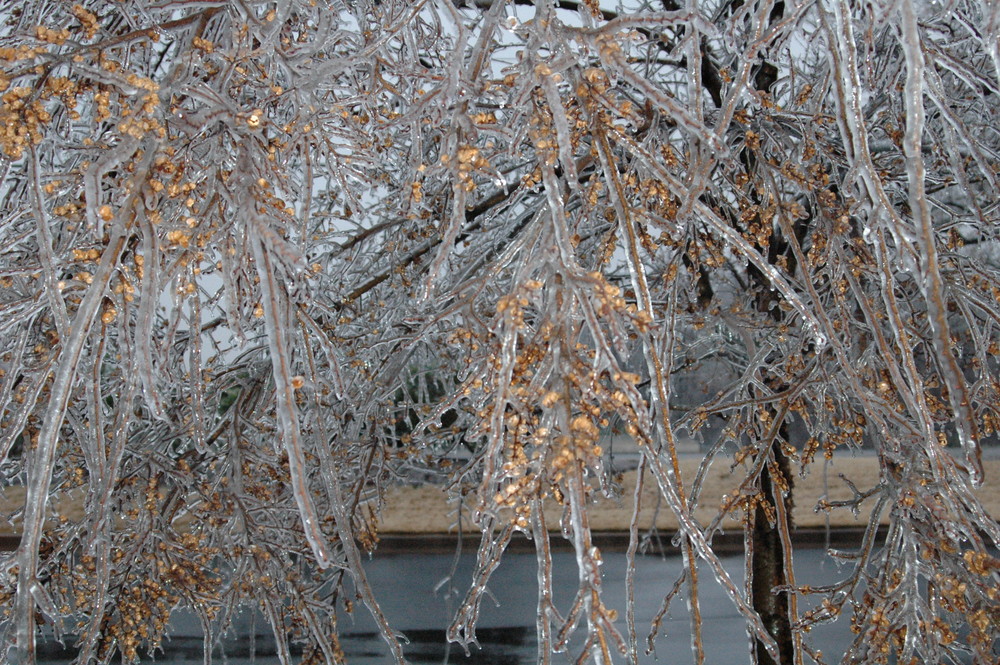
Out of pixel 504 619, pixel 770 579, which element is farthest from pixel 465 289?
pixel 504 619

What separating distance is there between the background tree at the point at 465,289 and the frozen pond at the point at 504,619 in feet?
10.9

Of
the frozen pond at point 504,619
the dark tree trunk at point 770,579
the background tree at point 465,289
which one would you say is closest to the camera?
the background tree at point 465,289

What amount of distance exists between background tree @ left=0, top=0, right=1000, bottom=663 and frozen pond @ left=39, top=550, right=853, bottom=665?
333 cm

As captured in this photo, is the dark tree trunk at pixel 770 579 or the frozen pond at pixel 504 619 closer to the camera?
the dark tree trunk at pixel 770 579

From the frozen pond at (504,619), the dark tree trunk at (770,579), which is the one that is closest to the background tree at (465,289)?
the dark tree trunk at (770,579)

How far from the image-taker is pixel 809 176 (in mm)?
2342

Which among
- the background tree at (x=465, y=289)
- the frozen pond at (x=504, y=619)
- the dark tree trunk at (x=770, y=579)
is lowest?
the frozen pond at (x=504, y=619)

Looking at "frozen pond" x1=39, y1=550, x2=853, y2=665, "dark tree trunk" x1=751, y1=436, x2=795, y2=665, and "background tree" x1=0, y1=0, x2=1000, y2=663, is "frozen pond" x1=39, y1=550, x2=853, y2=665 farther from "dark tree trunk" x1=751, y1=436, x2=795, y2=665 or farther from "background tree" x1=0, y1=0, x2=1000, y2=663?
"background tree" x1=0, y1=0, x2=1000, y2=663

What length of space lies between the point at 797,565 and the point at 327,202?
6283 mm

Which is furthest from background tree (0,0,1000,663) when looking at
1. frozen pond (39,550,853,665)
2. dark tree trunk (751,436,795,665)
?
frozen pond (39,550,853,665)

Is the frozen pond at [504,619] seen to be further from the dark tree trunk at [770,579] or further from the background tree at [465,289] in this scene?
→ the background tree at [465,289]

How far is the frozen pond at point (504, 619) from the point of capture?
6575 millimetres

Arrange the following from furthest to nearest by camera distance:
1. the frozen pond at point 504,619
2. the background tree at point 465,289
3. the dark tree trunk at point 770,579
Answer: the frozen pond at point 504,619, the dark tree trunk at point 770,579, the background tree at point 465,289

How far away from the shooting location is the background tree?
106 cm
